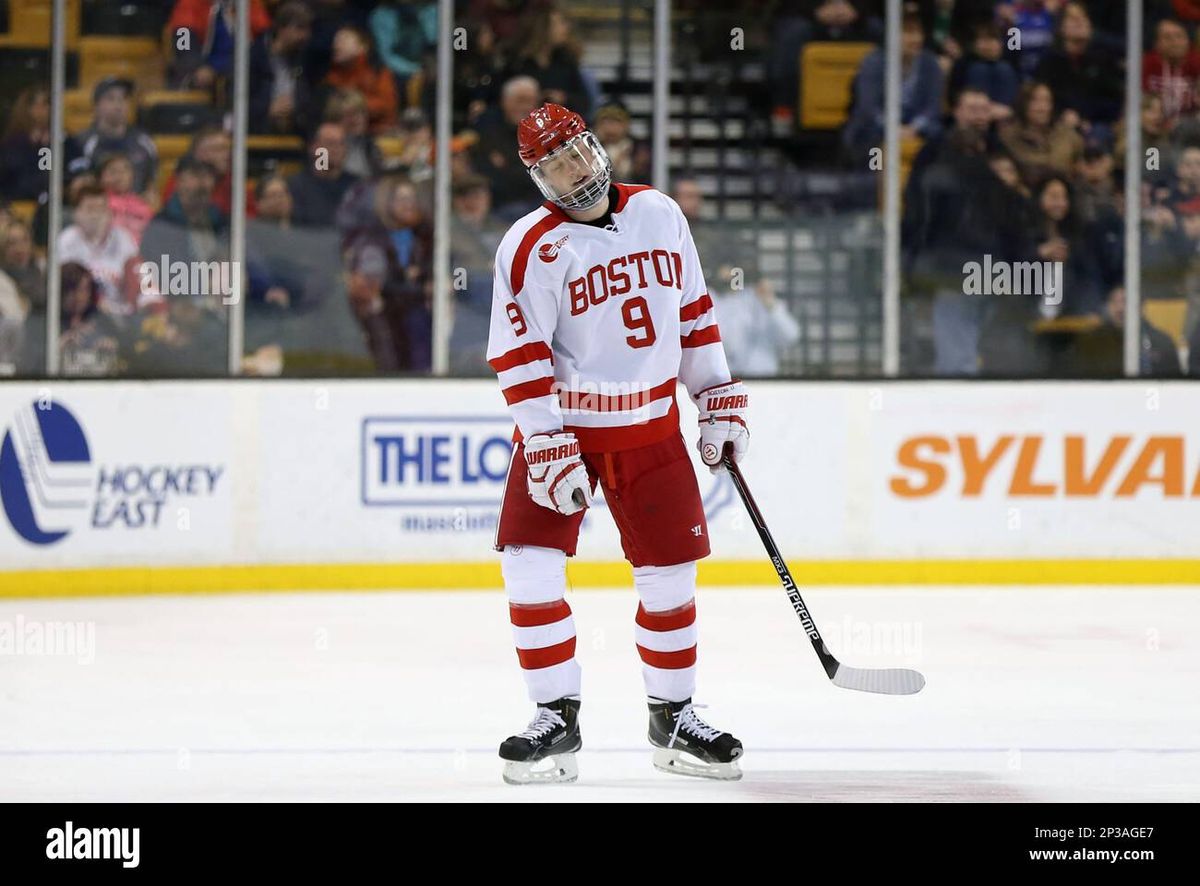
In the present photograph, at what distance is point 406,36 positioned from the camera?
8336 millimetres

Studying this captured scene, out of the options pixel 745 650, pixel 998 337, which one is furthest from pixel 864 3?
pixel 745 650

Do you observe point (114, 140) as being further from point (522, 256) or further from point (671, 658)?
point (671, 658)

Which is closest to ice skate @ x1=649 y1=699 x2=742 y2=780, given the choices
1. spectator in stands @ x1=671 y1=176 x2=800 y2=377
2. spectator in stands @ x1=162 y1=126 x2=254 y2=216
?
spectator in stands @ x1=671 y1=176 x2=800 y2=377

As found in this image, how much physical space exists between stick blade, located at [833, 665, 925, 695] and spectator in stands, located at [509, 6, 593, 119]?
15.9 ft

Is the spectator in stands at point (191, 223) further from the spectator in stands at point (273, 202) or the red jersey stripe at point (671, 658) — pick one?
the red jersey stripe at point (671, 658)

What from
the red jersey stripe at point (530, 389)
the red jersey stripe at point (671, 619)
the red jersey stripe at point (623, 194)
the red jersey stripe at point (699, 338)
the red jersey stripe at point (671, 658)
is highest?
the red jersey stripe at point (623, 194)

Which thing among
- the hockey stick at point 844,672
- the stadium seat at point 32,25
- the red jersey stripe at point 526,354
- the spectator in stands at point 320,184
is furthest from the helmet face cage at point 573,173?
the stadium seat at point 32,25

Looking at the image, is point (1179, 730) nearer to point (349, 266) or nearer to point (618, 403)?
point (618, 403)

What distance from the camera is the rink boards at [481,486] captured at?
23.7 ft

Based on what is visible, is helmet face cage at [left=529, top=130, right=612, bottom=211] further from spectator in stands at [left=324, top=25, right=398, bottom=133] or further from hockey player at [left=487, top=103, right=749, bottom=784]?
spectator in stands at [left=324, top=25, right=398, bottom=133]

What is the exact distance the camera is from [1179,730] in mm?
4348

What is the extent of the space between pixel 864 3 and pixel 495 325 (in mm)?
5180

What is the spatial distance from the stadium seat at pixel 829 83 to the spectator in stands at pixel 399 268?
183 cm

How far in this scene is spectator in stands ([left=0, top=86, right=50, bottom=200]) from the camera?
7918 mm
